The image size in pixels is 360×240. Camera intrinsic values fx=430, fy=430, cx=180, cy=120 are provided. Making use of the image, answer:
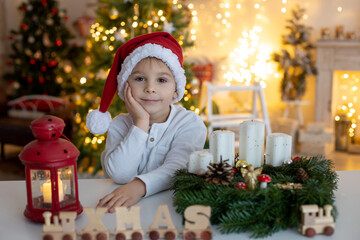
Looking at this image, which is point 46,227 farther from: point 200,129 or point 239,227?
point 200,129

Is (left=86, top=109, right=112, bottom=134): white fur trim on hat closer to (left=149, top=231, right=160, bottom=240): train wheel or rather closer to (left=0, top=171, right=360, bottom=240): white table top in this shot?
(left=0, top=171, right=360, bottom=240): white table top

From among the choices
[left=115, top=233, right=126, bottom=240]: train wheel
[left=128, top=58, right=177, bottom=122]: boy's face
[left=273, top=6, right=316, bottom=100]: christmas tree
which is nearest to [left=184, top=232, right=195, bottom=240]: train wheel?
[left=115, top=233, right=126, bottom=240]: train wheel

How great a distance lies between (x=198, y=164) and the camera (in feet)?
3.16

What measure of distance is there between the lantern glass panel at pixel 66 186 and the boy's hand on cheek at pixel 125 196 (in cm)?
8

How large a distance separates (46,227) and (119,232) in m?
0.13

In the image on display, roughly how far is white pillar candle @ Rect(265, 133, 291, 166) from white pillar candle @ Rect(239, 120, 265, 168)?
1.0 inches

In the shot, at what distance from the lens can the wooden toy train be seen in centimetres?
79

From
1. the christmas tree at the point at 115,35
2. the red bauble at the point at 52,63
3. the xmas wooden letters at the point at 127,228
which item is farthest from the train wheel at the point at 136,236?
the red bauble at the point at 52,63

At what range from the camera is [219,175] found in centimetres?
90

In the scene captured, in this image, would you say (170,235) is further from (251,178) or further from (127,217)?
(251,178)

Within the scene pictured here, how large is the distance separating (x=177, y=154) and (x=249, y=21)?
13.5ft

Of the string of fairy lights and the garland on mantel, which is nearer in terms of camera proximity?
the garland on mantel

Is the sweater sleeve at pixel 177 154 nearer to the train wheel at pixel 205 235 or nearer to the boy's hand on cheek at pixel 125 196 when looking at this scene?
the boy's hand on cheek at pixel 125 196

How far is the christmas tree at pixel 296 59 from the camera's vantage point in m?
4.48
